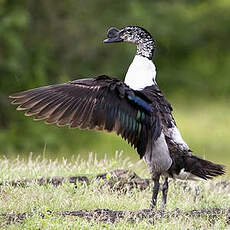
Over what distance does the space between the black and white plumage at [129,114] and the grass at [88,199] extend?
1.18 feet

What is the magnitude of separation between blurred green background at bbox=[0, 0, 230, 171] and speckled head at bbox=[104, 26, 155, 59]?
10.9 meters

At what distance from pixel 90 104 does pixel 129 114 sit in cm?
40

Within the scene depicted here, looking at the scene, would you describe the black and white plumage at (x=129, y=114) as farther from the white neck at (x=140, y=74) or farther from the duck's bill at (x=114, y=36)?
the duck's bill at (x=114, y=36)

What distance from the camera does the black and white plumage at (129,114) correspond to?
7.41m

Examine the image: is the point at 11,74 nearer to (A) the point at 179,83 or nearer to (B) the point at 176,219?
(A) the point at 179,83

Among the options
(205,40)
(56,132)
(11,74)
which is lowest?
(56,132)

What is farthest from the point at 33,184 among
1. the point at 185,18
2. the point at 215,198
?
the point at 185,18

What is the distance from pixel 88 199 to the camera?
763cm

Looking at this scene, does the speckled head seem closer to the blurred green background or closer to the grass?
the grass

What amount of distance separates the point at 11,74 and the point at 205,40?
322 inches

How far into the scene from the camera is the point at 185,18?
2484 cm

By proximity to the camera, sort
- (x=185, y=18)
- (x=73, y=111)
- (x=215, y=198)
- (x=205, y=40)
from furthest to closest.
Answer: (x=205, y=40), (x=185, y=18), (x=215, y=198), (x=73, y=111)

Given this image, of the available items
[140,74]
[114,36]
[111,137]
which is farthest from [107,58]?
[140,74]

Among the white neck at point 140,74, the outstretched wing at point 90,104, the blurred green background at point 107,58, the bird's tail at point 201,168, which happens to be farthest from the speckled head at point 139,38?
the blurred green background at point 107,58
